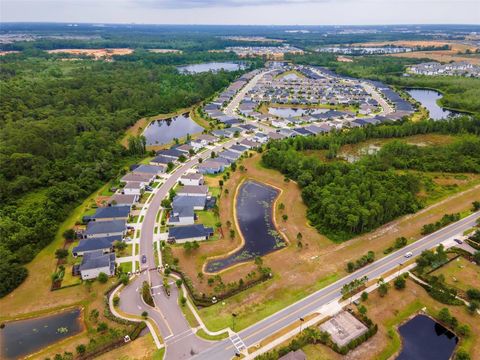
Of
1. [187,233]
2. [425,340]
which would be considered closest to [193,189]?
→ [187,233]

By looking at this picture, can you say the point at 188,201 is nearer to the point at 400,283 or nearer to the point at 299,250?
the point at 299,250

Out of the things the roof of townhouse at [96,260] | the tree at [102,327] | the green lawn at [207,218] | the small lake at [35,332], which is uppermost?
the roof of townhouse at [96,260]

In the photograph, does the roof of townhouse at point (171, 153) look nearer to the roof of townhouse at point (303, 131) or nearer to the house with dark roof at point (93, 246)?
the house with dark roof at point (93, 246)

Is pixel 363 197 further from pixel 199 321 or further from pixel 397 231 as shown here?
pixel 199 321

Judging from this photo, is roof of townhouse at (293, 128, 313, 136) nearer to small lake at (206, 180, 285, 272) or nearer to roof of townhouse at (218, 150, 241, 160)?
roof of townhouse at (218, 150, 241, 160)

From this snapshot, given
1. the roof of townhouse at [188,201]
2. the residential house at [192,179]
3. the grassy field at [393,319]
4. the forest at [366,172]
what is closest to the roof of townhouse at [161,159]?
the residential house at [192,179]

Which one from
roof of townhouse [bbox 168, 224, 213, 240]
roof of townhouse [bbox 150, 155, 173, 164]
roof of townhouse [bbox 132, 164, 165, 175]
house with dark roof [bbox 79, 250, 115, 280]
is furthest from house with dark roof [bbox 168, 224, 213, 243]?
roof of townhouse [bbox 150, 155, 173, 164]
